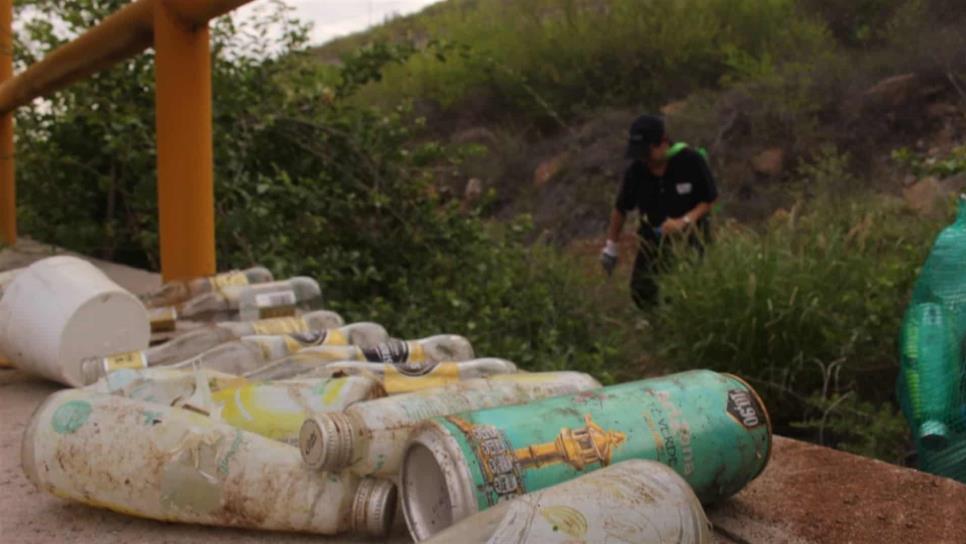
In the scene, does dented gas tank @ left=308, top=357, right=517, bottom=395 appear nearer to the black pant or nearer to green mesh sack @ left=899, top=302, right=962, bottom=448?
green mesh sack @ left=899, top=302, right=962, bottom=448

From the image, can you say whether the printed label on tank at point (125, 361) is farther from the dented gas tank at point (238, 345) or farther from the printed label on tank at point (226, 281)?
the printed label on tank at point (226, 281)

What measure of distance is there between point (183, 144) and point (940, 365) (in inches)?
93.1

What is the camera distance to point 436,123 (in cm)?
1474

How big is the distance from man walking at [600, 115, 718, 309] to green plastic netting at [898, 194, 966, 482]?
3.32 meters

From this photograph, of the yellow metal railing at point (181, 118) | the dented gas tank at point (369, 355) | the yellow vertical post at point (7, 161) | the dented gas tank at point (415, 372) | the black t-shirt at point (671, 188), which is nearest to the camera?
the dented gas tank at point (415, 372)

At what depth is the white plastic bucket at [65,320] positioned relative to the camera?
2.96 meters

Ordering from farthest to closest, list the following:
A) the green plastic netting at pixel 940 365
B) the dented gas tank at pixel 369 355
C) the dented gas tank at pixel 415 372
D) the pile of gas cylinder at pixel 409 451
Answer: the green plastic netting at pixel 940 365, the dented gas tank at pixel 369 355, the dented gas tank at pixel 415 372, the pile of gas cylinder at pixel 409 451

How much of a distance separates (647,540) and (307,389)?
3.14 feet

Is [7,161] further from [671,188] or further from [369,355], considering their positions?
[369,355]

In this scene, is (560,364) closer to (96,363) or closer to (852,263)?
(852,263)

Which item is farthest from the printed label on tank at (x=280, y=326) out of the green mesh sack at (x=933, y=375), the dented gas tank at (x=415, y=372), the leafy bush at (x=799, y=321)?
the leafy bush at (x=799, y=321)

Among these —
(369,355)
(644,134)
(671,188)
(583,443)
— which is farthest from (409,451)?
(671,188)

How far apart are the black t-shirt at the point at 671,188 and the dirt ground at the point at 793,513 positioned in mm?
4443

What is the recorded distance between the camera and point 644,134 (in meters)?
6.79
